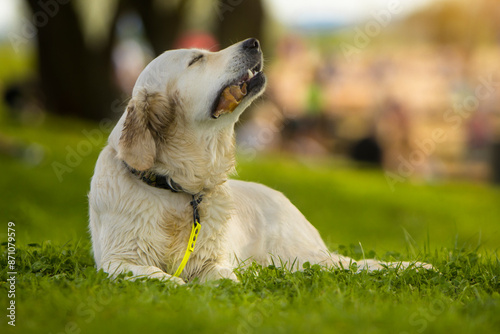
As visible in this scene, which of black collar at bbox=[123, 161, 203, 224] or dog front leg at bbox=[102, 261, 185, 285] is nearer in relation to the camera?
dog front leg at bbox=[102, 261, 185, 285]

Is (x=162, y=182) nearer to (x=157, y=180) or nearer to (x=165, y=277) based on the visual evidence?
(x=157, y=180)

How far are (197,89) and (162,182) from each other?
69cm

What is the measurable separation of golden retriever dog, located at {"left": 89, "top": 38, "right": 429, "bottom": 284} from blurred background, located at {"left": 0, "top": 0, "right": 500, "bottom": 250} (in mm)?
3438

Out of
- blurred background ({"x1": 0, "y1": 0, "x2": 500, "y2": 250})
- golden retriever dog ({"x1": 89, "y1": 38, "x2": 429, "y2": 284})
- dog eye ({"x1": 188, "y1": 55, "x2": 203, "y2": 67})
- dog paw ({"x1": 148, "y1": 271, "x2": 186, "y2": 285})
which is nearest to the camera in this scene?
dog paw ({"x1": 148, "y1": 271, "x2": 186, "y2": 285})

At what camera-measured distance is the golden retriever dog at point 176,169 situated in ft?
13.9

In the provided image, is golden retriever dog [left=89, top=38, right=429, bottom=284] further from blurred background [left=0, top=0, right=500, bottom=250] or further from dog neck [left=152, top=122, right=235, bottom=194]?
blurred background [left=0, top=0, right=500, bottom=250]

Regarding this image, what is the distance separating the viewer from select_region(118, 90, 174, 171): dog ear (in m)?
4.10

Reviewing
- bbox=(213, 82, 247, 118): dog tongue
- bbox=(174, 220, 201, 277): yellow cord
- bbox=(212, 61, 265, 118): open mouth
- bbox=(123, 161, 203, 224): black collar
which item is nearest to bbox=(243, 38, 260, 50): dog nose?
bbox=(212, 61, 265, 118): open mouth

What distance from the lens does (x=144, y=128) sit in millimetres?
4219

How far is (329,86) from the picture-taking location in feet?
67.2

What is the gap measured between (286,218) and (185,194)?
110 cm

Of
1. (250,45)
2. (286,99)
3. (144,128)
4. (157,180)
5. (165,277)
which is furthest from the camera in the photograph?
(286,99)

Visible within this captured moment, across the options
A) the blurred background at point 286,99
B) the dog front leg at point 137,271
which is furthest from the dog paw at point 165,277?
the blurred background at point 286,99

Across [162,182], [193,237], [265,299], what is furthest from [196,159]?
[265,299]
